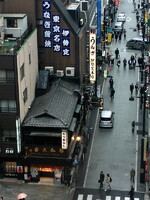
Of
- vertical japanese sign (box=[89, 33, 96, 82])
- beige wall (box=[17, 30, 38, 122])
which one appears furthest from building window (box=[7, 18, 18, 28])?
vertical japanese sign (box=[89, 33, 96, 82])

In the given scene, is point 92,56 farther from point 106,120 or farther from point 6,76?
point 6,76

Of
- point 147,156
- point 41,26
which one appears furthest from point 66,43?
point 147,156

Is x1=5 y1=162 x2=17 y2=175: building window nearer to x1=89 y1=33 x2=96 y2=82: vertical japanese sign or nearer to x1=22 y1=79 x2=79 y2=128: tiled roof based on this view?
x1=22 y1=79 x2=79 y2=128: tiled roof

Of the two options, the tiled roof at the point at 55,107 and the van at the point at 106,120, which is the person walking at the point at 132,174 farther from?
the van at the point at 106,120

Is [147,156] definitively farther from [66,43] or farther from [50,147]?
[66,43]

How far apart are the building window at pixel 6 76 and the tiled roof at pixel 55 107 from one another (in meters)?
5.18

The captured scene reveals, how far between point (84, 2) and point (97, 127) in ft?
76.6

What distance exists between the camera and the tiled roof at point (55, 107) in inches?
2527

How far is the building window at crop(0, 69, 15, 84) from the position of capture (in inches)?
2467

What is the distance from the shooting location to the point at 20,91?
63.6 m

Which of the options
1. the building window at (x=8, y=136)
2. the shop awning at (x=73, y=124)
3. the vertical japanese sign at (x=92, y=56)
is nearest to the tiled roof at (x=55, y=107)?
the shop awning at (x=73, y=124)

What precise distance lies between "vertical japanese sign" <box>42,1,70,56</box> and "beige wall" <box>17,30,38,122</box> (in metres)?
1.88

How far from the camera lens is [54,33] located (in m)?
72.4

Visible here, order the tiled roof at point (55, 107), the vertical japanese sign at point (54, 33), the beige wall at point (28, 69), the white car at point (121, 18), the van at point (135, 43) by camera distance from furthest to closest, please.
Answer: the white car at point (121, 18)
the van at point (135, 43)
the vertical japanese sign at point (54, 33)
the tiled roof at point (55, 107)
the beige wall at point (28, 69)
